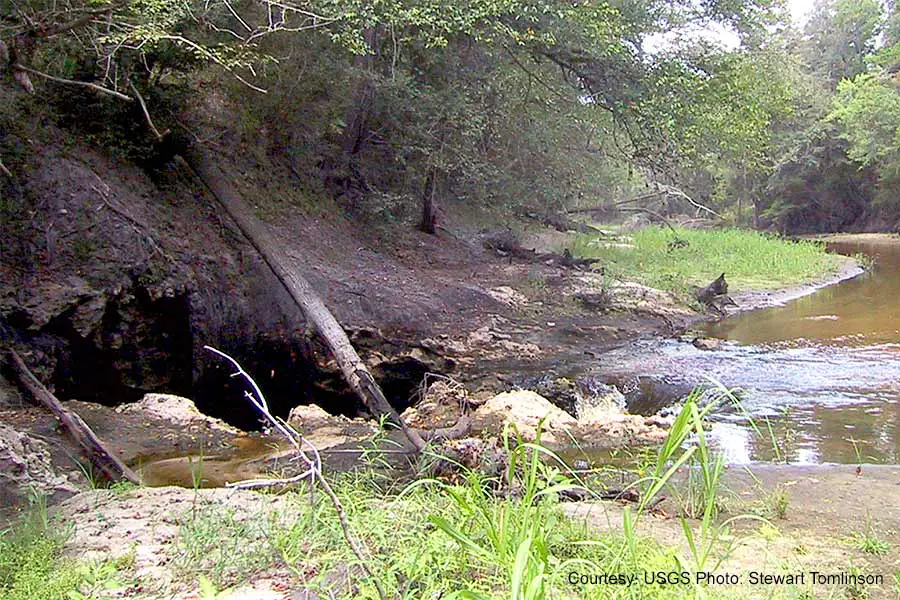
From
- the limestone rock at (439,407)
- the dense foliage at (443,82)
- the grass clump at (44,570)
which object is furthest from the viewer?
the dense foliage at (443,82)

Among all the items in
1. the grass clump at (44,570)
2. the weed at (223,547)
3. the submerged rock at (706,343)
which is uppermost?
the weed at (223,547)

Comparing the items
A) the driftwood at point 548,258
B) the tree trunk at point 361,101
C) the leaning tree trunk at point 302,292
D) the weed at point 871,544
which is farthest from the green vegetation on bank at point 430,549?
the driftwood at point 548,258

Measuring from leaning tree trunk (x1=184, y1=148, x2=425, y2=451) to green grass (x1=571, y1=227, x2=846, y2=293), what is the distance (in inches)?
316

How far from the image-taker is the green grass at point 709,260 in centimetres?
1644

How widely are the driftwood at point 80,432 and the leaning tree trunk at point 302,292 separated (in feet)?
6.54

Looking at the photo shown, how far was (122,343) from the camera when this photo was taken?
8.20 metres

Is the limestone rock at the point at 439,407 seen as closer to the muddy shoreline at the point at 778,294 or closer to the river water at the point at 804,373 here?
the river water at the point at 804,373

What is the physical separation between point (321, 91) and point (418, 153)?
7.02ft

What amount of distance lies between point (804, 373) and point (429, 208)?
306 inches

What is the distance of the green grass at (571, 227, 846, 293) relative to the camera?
16.4m

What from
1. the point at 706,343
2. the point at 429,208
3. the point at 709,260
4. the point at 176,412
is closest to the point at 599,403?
the point at 706,343

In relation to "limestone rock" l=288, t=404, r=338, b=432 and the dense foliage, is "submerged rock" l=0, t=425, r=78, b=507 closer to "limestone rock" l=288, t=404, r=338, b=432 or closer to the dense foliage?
"limestone rock" l=288, t=404, r=338, b=432

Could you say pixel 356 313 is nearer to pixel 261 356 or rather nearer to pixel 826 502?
pixel 261 356

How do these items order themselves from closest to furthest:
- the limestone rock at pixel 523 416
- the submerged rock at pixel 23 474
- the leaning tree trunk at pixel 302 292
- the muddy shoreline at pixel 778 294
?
the submerged rock at pixel 23 474 < the limestone rock at pixel 523 416 < the leaning tree trunk at pixel 302 292 < the muddy shoreline at pixel 778 294
